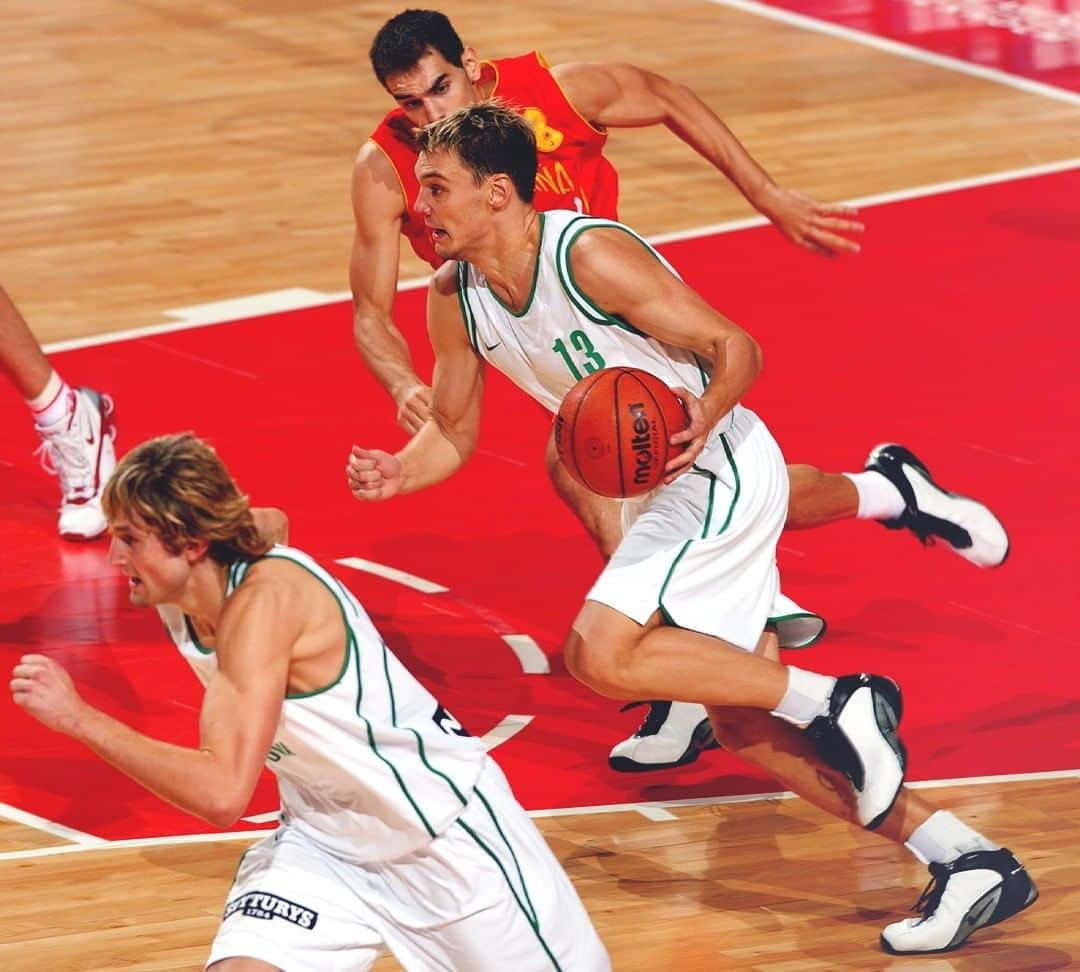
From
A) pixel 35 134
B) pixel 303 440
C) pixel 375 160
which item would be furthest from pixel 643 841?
pixel 35 134

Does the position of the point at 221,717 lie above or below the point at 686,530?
above

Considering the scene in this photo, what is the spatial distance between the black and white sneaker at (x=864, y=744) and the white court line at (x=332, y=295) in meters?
4.90

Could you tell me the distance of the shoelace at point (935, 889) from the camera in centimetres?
538

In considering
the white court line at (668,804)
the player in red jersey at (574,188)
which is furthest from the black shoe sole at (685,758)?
the player in red jersey at (574,188)

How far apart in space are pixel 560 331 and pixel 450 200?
0.41 metres

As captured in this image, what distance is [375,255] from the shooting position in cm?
718

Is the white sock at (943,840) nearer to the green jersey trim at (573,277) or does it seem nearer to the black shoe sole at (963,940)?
the black shoe sole at (963,940)

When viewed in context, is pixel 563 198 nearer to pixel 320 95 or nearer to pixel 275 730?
pixel 275 730

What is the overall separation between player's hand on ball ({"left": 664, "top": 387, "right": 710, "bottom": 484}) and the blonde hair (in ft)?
4.26

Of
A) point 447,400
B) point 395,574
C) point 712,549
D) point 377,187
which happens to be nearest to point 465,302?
point 447,400

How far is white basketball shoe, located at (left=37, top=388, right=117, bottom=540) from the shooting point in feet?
26.4

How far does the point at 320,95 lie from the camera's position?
42.5 feet

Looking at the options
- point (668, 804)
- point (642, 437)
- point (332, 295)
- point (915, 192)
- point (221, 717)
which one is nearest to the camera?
point (221, 717)

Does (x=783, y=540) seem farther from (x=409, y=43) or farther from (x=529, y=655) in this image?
(x=409, y=43)
